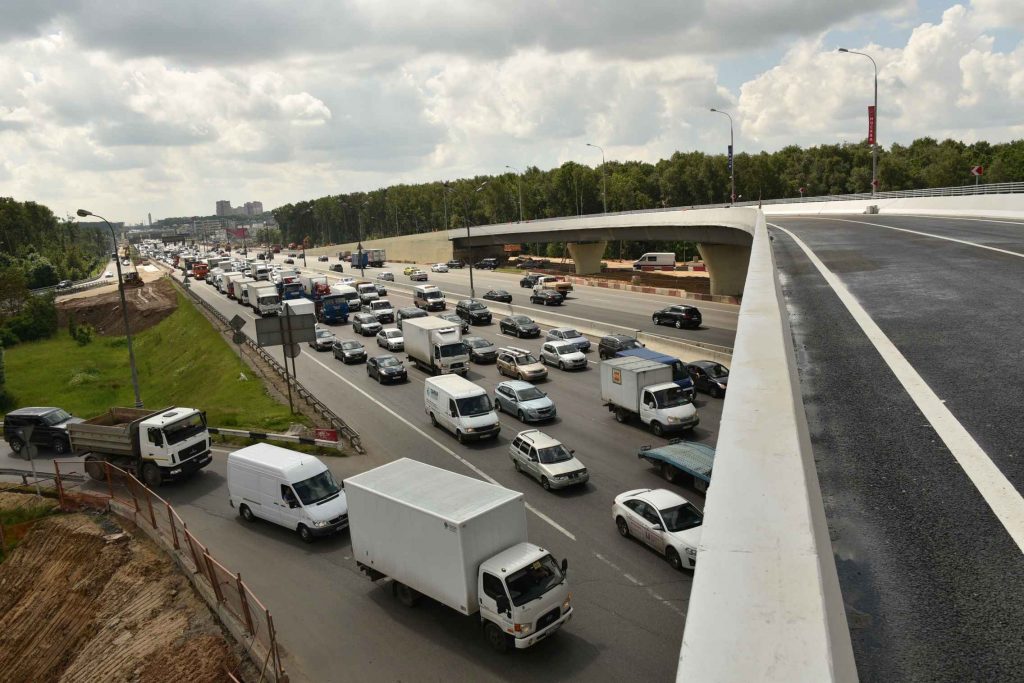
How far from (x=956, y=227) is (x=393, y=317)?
4075 centimetres

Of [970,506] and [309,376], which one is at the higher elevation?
[970,506]

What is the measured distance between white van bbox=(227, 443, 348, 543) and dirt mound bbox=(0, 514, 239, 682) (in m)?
2.62

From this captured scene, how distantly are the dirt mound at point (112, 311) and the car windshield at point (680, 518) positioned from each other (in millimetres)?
91112

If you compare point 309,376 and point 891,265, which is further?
point 309,376

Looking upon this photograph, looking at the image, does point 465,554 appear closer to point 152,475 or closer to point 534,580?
point 534,580

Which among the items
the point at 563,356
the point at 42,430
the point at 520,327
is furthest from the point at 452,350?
the point at 42,430

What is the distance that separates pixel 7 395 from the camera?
5375 cm

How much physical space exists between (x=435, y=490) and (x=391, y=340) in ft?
108

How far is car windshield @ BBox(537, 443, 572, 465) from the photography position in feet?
70.1

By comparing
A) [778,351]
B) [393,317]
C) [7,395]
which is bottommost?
[7,395]

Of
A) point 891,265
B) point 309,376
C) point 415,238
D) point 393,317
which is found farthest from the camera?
point 415,238

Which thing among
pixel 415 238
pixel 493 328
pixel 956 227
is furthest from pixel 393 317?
pixel 415 238

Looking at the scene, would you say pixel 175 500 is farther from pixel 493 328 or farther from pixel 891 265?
pixel 493 328

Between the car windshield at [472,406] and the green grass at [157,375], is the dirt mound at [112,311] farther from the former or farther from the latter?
the car windshield at [472,406]
